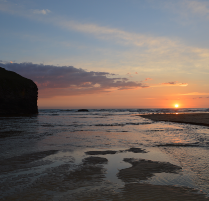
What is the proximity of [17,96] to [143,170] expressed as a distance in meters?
59.3

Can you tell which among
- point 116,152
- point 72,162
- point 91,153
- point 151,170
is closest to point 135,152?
point 116,152

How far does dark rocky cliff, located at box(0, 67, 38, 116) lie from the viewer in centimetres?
5312

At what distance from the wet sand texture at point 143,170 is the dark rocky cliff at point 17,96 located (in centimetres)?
5530

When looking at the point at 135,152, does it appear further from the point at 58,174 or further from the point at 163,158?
the point at 58,174

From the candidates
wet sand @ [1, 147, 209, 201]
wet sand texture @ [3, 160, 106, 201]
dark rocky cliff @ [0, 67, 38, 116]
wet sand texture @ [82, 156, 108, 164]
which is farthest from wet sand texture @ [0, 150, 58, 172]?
dark rocky cliff @ [0, 67, 38, 116]

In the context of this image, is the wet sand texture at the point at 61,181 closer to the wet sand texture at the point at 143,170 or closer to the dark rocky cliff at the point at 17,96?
the wet sand texture at the point at 143,170

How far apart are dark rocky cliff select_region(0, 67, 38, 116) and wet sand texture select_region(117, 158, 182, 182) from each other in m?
55.3

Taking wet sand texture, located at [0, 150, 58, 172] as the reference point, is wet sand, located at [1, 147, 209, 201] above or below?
above

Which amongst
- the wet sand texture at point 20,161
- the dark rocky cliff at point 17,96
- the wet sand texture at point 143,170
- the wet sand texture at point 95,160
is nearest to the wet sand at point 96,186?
the wet sand texture at point 143,170

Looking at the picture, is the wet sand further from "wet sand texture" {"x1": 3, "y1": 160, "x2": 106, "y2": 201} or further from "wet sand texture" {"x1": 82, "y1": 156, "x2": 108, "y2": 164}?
"wet sand texture" {"x1": 82, "y1": 156, "x2": 108, "y2": 164}

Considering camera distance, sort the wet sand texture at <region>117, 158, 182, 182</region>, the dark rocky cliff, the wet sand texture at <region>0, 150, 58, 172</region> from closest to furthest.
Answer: the wet sand texture at <region>117, 158, 182, 182</region>
the wet sand texture at <region>0, 150, 58, 172</region>
the dark rocky cliff

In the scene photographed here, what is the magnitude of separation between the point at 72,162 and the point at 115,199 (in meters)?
3.56

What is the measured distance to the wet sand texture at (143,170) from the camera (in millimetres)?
5383

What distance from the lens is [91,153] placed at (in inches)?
344
